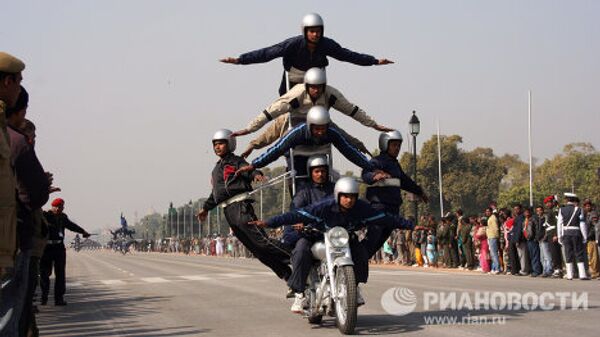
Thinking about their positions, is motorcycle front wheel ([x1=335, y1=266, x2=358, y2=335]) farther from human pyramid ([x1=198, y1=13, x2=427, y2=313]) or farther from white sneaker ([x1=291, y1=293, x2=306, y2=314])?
white sneaker ([x1=291, y1=293, x2=306, y2=314])

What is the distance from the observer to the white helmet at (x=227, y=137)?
11562mm

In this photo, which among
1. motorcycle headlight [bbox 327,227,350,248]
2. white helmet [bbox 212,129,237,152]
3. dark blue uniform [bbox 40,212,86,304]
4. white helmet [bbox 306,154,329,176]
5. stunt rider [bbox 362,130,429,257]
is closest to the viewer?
motorcycle headlight [bbox 327,227,350,248]

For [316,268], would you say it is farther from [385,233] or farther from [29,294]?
[29,294]

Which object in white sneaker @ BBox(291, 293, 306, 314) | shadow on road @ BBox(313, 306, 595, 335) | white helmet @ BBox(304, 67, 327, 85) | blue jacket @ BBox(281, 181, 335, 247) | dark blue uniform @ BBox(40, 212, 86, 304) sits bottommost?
shadow on road @ BBox(313, 306, 595, 335)

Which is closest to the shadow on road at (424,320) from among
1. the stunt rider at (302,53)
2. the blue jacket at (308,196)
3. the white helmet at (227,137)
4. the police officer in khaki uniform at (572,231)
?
the blue jacket at (308,196)

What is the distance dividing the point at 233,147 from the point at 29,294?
17.0ft

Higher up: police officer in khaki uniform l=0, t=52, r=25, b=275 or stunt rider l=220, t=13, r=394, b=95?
stunt rider l=220, t=13, r=394, b=95

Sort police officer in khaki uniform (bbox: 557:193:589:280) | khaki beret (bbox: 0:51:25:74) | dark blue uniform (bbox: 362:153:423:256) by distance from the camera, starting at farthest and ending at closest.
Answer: police officer in khaki uniform (bbox: 557:193:589:280) → dark blue uniform (bbox: 362:153:423:256) → khaki beret (bbox: 0:51:25:74)

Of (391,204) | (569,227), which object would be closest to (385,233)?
(391,204)

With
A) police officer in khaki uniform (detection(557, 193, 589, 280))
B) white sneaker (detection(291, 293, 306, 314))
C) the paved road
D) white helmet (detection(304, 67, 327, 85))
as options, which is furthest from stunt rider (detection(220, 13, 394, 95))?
police officer in khaki uniform (detection(557, 193, 589, 280))

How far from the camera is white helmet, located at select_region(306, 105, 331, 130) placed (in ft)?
34.0

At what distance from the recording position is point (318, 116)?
34.0 feet

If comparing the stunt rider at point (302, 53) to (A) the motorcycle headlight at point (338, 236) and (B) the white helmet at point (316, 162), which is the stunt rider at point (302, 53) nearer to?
(B) the white helmet at point (316, 162)

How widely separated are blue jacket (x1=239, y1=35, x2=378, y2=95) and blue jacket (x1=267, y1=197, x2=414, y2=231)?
2.55 metres
